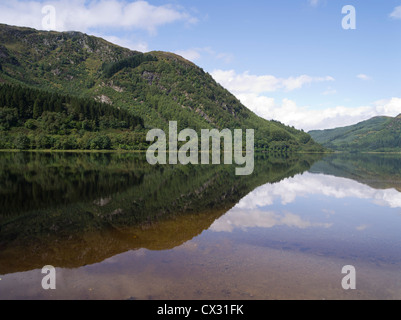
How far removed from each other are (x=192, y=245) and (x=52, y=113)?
13311 cm

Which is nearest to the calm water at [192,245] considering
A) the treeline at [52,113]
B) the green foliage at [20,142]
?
the green foliage at [20,142]

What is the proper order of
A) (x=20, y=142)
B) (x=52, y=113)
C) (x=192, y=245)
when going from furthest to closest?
(x=52, y=113)
(x=20, y=142)
(x=192, y=245)

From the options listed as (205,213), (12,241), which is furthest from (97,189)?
(12,241)

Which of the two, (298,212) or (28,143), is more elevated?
(28,143)

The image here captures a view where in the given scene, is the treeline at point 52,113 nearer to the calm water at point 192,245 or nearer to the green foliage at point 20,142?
the green foliage at point 20,142

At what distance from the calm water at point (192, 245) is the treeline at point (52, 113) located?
112 m

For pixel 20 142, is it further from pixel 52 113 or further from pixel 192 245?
pixel 192 245

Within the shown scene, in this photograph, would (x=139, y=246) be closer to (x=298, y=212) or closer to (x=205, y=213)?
(x=205, y=213)

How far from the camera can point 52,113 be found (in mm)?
126875

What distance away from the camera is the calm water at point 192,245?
30.4 feet

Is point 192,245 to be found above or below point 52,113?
below

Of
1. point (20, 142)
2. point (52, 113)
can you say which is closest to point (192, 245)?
point (20, 142)

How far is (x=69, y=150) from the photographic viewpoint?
116125mm

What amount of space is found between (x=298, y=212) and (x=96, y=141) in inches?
4403
